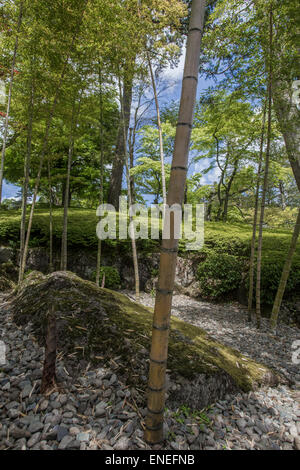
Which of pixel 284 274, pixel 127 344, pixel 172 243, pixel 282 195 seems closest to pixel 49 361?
pixel 127 344

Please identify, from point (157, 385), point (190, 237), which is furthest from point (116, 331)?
point (190, 237)

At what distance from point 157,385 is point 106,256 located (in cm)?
464

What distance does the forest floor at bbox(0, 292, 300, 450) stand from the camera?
3.59 feet

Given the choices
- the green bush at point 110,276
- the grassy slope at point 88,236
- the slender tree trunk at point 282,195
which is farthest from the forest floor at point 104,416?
the slender tree trunk at point 282,195

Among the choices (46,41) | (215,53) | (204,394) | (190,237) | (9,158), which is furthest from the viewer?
(9,158)

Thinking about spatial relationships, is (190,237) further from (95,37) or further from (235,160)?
(95,37)

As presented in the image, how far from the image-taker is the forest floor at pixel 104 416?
3.59ft

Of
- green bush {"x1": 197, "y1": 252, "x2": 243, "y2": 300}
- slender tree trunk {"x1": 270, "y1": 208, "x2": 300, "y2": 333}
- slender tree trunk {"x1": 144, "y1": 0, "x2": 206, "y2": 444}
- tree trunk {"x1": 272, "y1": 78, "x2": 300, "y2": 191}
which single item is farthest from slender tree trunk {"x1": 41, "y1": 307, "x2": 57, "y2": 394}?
green bush {"x1": 197, "y1": 252, "x2": 243, "y2": 300}

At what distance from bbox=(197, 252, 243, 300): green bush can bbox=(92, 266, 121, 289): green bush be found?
6.30ft

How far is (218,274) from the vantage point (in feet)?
16.7

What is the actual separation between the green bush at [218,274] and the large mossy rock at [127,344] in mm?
2809

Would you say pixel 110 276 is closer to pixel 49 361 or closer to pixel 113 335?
pixel 113 335

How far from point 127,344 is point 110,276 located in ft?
12.0

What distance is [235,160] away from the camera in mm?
7980
